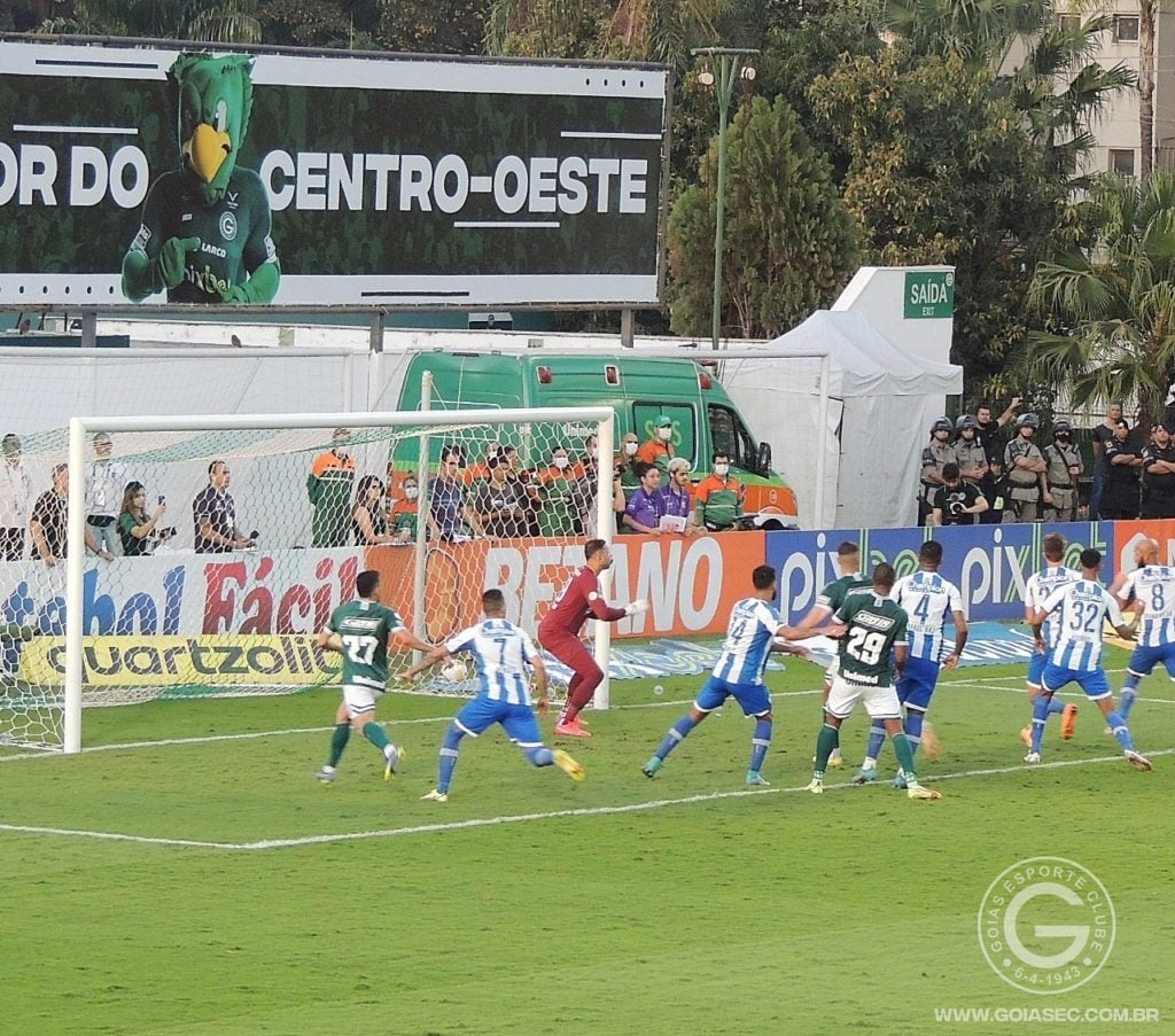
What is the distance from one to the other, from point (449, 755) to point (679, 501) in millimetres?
9011

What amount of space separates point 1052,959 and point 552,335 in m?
22.4

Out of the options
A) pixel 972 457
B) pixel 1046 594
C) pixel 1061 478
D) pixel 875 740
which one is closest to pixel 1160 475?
pixel 1061 478

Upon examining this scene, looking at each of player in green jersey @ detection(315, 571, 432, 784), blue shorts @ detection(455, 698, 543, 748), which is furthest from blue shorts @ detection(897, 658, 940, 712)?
player in green jersey @ detection(315, 571, 432, 784)

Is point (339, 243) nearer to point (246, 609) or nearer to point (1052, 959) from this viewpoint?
point (246, 609)

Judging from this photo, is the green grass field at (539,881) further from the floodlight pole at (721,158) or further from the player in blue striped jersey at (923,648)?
the floodlight pole at (721,158)

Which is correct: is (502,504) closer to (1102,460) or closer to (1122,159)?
(1102,460)

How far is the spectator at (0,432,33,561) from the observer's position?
19.7 metres

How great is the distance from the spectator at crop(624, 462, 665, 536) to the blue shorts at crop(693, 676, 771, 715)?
764 centimetres

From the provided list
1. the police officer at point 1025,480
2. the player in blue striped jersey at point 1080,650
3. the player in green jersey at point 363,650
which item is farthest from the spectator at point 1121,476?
the player in green jersey at point 363,650

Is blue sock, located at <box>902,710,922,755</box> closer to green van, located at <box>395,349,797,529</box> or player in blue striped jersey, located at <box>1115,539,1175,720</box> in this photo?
player in blue striped jersey, located at <box>1115,539,1175,720</box>

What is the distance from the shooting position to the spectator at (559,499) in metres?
23.3

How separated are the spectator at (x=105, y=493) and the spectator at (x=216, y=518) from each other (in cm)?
74

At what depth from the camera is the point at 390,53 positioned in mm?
26281

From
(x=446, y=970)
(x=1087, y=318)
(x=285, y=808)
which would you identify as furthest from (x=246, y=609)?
(x=1087, y=318)
